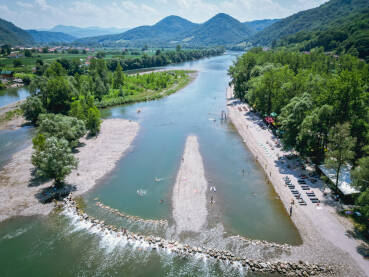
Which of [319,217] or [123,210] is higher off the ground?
[319,217]

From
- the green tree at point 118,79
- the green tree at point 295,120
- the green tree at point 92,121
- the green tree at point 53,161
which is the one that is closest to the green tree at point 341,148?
the green tree at point 295,120

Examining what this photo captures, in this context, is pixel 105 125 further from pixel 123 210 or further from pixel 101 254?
pixel 101 254

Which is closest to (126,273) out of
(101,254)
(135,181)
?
(101,254)

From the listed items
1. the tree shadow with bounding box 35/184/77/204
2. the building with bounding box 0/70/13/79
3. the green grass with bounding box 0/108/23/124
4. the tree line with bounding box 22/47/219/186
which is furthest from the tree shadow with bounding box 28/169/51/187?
the building with bounding box 0/70/13/79

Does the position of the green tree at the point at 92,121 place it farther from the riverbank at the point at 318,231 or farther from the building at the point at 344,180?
the building at the point at 344,180

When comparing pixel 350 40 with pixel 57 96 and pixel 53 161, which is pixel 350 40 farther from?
pixel 53 161

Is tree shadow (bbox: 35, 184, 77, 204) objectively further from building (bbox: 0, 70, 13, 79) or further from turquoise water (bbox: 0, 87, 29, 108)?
building (bbox: 0, 70, 13, 79)

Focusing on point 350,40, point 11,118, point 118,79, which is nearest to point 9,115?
point 11,118
